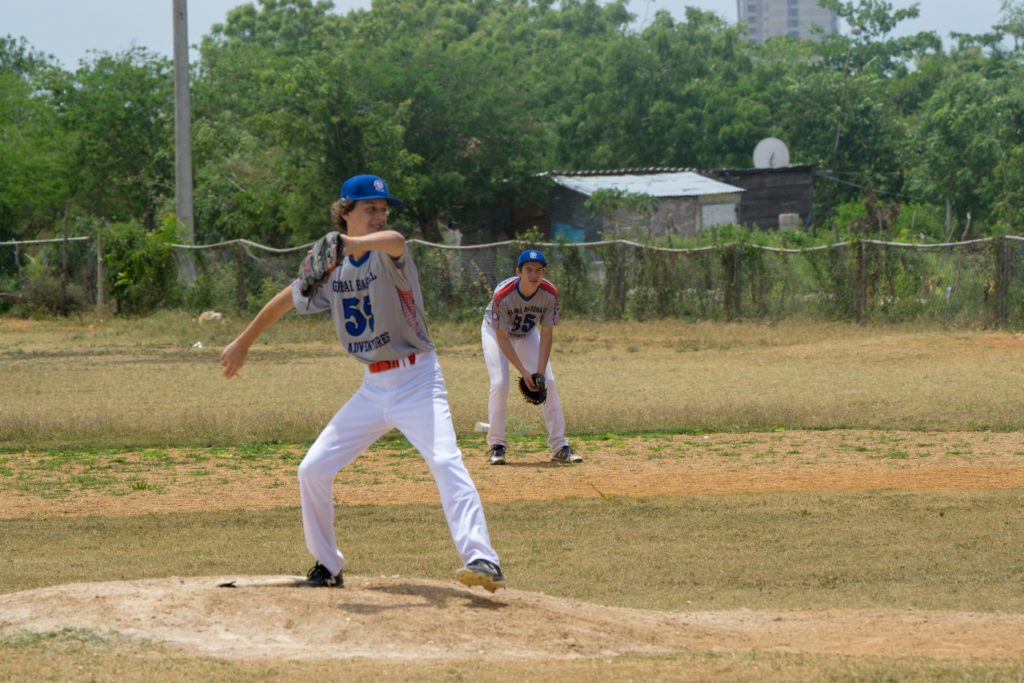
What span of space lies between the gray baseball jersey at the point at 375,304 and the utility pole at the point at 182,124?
26.7 m

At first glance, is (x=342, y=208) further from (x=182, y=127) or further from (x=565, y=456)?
Result: (x=182, y=127)

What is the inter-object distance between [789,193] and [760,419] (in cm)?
3439

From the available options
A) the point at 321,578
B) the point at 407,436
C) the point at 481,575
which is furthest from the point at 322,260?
the point at 321,578

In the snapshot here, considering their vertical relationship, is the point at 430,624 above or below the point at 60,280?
below

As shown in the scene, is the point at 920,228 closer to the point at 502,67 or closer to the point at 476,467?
the point at 502,67

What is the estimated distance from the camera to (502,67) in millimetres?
41500

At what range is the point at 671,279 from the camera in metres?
27.0

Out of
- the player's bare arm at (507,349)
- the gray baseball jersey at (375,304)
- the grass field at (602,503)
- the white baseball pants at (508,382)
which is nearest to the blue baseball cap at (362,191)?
the gray baseball jersey at (375,304)

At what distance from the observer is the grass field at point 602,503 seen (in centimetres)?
489

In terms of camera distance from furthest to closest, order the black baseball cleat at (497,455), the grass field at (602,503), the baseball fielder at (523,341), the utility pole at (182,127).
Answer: the utility pole at (182,127) < the black baseball cleat at (497,455) < the baseball fielder at (523,341) < the grass field at (602,503)

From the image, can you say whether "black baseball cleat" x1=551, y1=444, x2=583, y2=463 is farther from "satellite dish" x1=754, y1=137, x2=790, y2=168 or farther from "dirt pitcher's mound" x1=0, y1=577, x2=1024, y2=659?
"satellite dish" x1=754, y1=137, x2=790, y2=168

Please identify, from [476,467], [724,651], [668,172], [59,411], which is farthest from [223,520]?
[668,172]

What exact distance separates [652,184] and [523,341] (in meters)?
32.6

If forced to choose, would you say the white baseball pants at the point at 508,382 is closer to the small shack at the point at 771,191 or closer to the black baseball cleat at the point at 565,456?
the black baseball cleat at the point at 565,456
